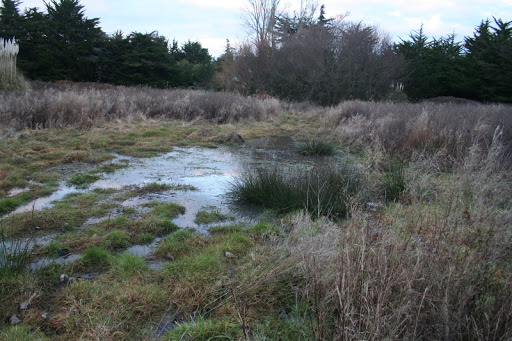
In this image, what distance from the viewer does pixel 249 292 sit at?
114 inches

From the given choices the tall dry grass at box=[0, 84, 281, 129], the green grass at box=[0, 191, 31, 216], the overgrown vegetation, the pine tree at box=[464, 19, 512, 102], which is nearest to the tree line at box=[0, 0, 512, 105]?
the pine tree at box=[464, 19, 512, 102]

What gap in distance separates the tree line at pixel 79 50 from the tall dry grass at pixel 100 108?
14654 millimetres

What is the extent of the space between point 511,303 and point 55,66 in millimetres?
29625

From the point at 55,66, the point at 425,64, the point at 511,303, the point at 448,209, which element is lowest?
the point at 511,303

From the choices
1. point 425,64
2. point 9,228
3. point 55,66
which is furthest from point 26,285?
point 425,64

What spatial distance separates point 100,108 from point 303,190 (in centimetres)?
881

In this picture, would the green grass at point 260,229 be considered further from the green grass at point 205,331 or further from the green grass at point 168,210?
the green grass at point 205,331

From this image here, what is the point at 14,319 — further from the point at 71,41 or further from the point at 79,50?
the point at 71,41

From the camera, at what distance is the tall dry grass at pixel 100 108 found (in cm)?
972

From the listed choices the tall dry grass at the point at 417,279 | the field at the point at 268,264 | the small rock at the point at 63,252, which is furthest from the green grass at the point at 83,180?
the tall dry grass at the point at 417,279

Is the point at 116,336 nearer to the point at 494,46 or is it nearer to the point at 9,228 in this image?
the point at 9,228

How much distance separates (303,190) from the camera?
5051mm

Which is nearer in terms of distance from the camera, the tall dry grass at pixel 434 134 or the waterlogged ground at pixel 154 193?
the waterlogged ground at pixel 154 193

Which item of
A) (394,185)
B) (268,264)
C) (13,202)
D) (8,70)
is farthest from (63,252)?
(8,70)
